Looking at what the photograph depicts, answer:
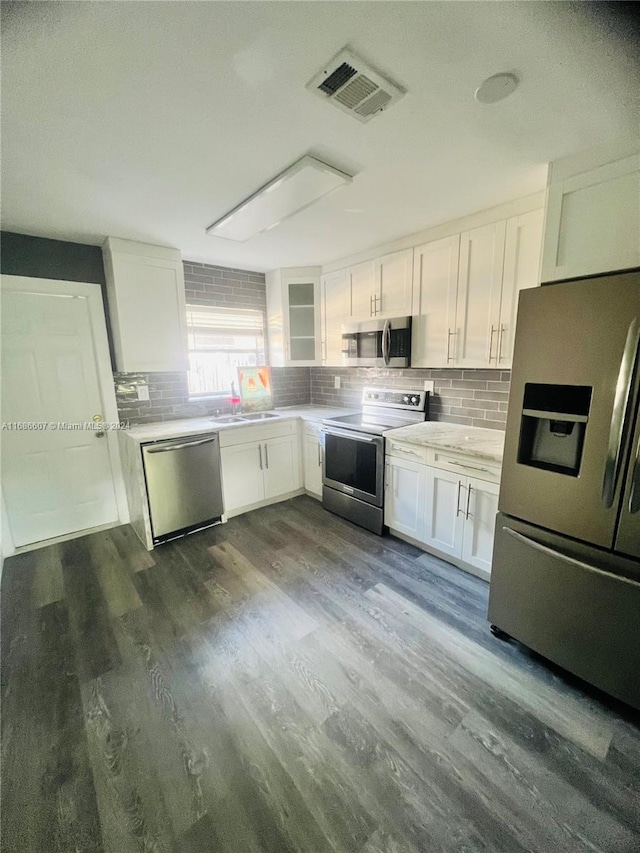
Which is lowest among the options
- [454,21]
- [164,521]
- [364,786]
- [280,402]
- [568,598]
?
[364,786]

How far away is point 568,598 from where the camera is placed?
1532mm

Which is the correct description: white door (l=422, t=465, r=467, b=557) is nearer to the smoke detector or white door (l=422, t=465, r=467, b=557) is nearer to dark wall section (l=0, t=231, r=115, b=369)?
the smoke detector

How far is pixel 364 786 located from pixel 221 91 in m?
2.61

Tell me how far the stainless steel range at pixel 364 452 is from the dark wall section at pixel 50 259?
2355 mm

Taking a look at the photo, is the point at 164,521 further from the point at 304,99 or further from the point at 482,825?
the point at 304,99

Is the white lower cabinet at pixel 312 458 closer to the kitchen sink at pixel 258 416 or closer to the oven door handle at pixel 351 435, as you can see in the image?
the oven door handle at pixel 351 435

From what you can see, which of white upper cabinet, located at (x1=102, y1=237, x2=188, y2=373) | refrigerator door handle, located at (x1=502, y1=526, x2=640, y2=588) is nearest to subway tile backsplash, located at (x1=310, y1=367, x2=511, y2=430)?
refrigerator door handle, located at (x1=502, y1=526, x2=640, y2=588)

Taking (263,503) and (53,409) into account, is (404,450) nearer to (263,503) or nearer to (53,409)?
(263,503)

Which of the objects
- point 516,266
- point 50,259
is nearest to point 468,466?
point 516,266

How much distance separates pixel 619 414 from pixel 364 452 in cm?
179

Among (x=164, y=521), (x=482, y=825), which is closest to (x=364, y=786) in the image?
(x=482, y=825)

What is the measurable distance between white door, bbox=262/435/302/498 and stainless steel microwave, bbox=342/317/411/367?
1.07 m

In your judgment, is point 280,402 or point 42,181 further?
point 280,402

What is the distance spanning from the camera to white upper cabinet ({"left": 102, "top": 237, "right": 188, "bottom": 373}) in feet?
9.07
